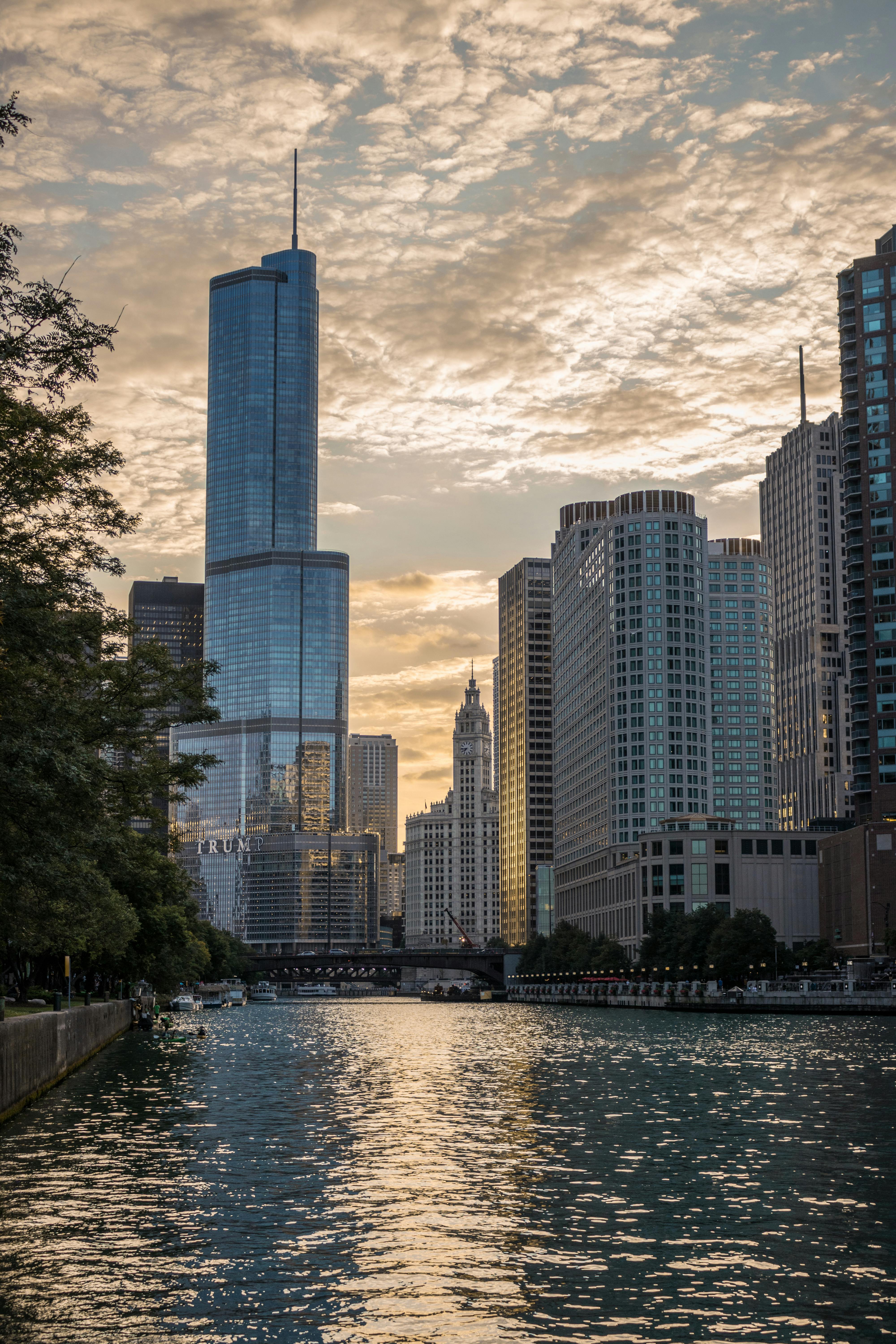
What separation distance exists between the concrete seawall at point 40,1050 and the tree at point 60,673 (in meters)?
4.04

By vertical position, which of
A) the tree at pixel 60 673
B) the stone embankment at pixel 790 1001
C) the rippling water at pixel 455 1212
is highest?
the tree at pixel 60 673

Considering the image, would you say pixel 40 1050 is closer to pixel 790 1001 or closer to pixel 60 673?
pixel 60 673

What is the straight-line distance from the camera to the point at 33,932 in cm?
6662

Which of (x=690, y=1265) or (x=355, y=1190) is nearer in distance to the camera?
(x=690, y=1265)

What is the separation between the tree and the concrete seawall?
13.2 feet

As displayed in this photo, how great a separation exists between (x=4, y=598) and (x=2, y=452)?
17.7 feet

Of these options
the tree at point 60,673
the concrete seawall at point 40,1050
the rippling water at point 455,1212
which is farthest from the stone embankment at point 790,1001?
the tree at point 60,673

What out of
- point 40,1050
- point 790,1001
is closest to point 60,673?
point 40,1050

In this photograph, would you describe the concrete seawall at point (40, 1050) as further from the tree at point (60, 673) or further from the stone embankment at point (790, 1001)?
the stone embankment at point (790, 1001)

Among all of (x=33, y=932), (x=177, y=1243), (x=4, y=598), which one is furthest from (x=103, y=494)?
(x=177, y=1243)

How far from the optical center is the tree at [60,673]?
4353 centimetres

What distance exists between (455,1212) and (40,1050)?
34126mm

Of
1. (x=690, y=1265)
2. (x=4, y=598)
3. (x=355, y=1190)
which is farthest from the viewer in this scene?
(x=4, y=598)

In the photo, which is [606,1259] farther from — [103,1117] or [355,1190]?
[103,1117]
